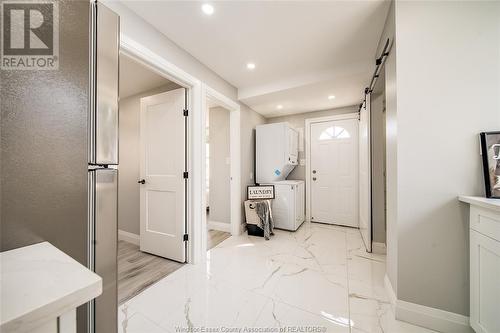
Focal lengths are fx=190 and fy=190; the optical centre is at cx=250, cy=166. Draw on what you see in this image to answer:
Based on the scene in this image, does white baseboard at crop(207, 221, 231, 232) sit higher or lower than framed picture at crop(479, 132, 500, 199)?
lower

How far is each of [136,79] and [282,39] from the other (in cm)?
189

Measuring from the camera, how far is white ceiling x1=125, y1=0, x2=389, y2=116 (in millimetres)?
1509

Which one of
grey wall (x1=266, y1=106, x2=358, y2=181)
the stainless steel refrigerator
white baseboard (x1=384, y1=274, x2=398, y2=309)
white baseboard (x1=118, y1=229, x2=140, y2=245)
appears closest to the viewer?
the stainless steel refrigerator

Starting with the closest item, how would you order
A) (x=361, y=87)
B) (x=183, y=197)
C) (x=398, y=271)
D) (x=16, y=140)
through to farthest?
(x=16, y=140) → (x=398, y=271) → (x=183, y=197) → (x=361, y=87)

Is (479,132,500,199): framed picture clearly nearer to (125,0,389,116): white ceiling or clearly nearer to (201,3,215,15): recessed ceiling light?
(125,0,389,116): white ceiling

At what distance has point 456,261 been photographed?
1213 mm

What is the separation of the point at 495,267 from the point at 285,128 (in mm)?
2629

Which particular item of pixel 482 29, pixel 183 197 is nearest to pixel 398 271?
pixel 482 29

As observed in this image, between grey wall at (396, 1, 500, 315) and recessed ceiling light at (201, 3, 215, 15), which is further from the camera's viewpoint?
recessed ceiling light at (201, 3, 215, 15)

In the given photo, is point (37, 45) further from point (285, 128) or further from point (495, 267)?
point (285, 128)

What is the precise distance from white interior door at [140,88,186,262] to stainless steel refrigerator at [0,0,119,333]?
1.36 metres

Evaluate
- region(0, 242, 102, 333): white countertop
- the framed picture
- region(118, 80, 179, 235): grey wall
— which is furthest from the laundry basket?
region(0, 242, 102, 333): white countertop

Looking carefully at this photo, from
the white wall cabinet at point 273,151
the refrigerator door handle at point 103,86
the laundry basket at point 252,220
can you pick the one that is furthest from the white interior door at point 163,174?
the white wall cabinet at point 273,151

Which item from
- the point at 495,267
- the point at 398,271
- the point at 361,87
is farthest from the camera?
the point at 361,87
